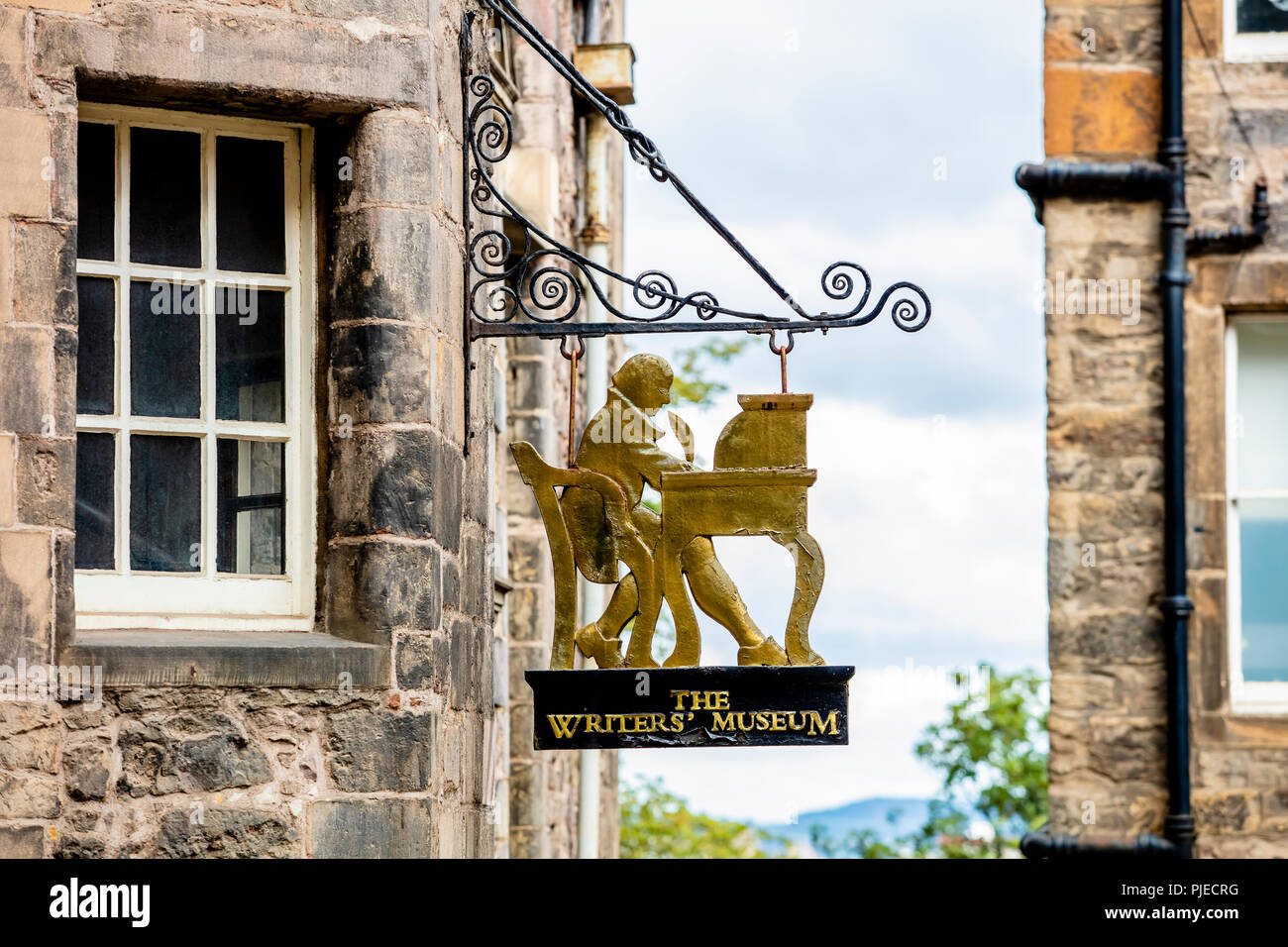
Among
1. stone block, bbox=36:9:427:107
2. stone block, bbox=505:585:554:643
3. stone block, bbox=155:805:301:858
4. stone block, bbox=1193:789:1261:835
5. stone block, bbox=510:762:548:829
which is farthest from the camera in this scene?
stone block, bbox=505:585:554:643

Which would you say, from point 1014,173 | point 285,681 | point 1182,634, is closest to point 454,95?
point 285,681

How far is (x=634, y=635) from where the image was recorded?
5832mm

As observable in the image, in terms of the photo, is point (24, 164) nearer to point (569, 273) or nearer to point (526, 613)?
point (569, 273)

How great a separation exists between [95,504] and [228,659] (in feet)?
2.05

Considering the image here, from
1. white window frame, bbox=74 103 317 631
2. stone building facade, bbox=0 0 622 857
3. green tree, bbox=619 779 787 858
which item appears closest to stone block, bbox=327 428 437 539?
stone building facade, bbox=0 0 622 857

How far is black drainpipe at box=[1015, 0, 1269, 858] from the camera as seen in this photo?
802cm

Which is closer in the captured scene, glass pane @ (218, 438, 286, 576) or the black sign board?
the black sign board

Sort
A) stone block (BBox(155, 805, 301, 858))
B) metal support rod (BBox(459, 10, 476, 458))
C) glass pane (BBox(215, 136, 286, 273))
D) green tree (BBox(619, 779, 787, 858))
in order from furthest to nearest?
green tree (BBox(619, 779, 787, 858)) → metal support rod (BBox(459, 10, 476, 458)) → glass pane (BBox(215, 136, 286, 273)) → stone block (BBox(155, 805, 301, 858))

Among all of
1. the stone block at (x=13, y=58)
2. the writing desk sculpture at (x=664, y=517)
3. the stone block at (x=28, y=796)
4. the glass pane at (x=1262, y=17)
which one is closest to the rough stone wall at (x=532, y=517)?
the glass pane at (x=1262, y=17)

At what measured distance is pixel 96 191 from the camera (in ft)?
18.8

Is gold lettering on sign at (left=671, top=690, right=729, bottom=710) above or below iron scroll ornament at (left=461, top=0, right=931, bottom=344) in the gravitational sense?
below

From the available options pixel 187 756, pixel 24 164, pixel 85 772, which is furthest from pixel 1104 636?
pixel 24 164

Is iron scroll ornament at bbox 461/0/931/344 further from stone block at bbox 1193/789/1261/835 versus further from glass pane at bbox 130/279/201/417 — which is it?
stone block at bbox 1193/789/1261/835
